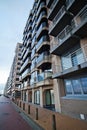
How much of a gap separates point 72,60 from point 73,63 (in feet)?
1.28

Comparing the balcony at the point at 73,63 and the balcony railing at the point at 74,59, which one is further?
the balcony railing at the point at 74,59

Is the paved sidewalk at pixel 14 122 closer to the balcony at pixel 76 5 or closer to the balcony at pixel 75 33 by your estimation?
the balcony at pixel 75 33

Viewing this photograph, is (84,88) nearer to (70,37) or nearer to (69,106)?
(69,106)

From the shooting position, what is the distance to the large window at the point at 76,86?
8.34m

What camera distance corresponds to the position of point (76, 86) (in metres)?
9.20

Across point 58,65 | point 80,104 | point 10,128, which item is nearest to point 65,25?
point 58,65

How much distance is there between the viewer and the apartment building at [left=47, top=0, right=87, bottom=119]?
26.0ft

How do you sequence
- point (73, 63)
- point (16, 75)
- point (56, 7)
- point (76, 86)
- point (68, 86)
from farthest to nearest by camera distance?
point (16, 75) → point (56, 7) → point (68, 86) → point (73, 63) → point (76, 86)

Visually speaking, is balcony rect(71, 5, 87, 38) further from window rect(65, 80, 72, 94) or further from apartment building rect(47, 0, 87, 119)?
window rect(65, 80, 72, 94)

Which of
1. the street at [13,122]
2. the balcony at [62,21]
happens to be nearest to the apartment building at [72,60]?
the balcony at [62,21]

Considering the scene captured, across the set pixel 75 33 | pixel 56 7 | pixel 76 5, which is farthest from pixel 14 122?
pixel 56 7

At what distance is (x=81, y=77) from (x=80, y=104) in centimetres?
228

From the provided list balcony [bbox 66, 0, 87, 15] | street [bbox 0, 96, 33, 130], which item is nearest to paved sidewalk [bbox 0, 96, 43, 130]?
street [bbox 0, 96, 33, 130]

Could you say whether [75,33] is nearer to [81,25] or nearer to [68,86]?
[81,25]
